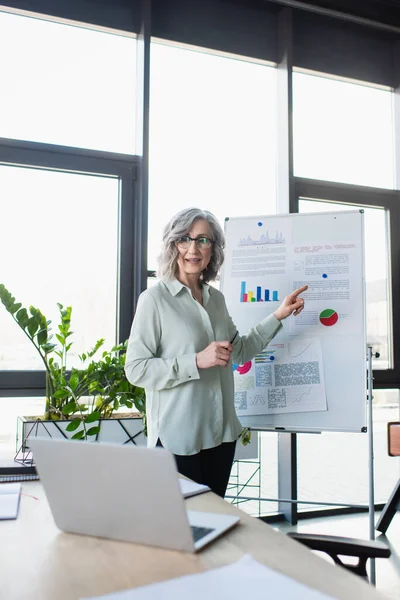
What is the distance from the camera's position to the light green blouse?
2070 millimetres

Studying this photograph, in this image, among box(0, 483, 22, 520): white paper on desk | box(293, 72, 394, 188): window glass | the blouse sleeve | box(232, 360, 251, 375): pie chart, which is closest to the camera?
box(0, 483, 22, 520): white paper on desk

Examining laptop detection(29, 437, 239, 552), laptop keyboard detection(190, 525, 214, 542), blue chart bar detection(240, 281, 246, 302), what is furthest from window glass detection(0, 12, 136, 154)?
laptop keyboard detection(190, 525, 214, 542)

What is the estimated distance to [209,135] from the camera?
3.72 metres

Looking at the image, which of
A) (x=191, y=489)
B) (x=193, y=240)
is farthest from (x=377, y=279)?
(x=191, y=489)

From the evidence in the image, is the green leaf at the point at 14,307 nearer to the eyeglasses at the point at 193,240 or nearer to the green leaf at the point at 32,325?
the green leaf at the point at 32,325

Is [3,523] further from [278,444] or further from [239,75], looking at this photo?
[239,75]

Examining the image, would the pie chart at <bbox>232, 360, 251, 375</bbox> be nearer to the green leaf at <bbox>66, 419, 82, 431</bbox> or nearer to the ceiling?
the green leaf at <bbox>66, 419, 82, 431</bbox>

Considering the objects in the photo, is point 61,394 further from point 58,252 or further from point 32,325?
point 58,252

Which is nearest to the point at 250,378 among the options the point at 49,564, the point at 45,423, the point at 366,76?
the point at 45,423

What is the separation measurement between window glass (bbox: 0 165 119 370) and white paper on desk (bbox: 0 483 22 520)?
162cm

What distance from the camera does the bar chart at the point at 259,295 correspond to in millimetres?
2920

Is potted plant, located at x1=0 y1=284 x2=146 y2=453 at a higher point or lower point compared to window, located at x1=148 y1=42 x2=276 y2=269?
lower

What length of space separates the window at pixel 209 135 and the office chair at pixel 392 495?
164cm

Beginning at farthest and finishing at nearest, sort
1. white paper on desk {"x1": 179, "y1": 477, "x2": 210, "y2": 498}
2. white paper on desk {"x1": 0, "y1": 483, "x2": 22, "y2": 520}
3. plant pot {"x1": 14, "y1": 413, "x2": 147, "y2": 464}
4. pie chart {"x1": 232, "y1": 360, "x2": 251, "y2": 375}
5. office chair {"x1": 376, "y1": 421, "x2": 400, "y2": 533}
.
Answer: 1. office chair {"x1": 376, "y1": 421, "x2": 400, "y2": 533}
2. pie chart {"x1": 232, "y1": 360, "x2": 251, "y2": 375}
3. plant pot {"x1": 14, "y1": 413, "x2": 147, "y2": 464}
4. white paper on desk {"x1": 179, "y1": 477, "x2": 210, "y2": 498}
5. white paper on desk {"x1": 0, "y1": 483, "x2": 22, "y2": 520}
